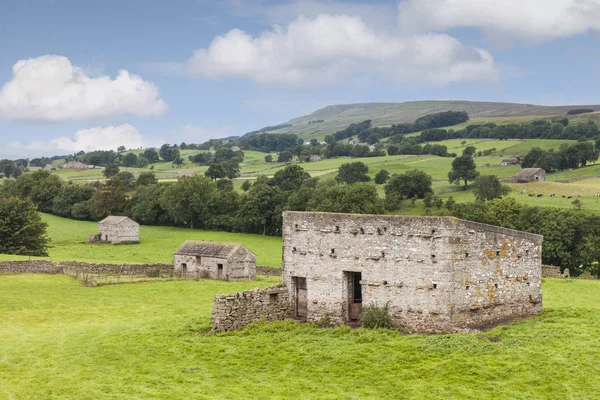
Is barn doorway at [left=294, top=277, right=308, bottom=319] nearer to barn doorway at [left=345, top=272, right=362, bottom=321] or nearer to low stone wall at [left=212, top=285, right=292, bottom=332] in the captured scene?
low stone wall at [left=212, top=285, right=292, bottom=332]

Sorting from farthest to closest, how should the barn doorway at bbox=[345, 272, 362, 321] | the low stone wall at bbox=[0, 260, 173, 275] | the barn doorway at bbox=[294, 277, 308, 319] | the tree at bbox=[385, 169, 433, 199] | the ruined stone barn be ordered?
the tree at bbox=[385, 169, 433, 199] < the low stone wall at bbox=[0, 260, 173, 275] < the barn doorway at bbox=[294, 277, 308, 319] < the barn doorway at bbox=[345, 272, 362, 321] < the ruined stone barn

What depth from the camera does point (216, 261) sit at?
5078cm

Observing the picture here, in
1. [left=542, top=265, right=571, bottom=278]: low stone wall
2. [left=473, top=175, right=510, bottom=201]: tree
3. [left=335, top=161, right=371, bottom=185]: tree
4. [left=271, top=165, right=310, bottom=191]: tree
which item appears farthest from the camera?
[left=335, top=161, right=371, bottom=185]: tree

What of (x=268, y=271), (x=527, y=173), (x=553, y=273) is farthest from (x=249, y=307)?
(x=527, y=173)

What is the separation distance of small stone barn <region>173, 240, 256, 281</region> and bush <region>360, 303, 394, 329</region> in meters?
27.7

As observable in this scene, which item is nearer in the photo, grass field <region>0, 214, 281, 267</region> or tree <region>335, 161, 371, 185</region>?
grass field <region>0, 214, 281, 267</region>

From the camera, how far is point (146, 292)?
41.1 meters

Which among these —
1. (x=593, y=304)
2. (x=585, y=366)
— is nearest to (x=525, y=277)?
(x=585, y=366)

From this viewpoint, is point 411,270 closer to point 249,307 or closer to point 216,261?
point 249,307

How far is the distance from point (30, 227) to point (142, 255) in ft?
39.4

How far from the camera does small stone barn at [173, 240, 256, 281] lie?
50312mm

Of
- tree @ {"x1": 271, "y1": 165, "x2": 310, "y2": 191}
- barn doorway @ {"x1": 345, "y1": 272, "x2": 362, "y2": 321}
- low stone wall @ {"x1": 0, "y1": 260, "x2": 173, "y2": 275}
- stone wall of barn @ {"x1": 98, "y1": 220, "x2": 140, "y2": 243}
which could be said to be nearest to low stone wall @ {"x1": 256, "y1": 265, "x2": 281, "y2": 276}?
low stone wall @ {"x1": 0, "y1": 260, "x2": 173, "y2": 275}

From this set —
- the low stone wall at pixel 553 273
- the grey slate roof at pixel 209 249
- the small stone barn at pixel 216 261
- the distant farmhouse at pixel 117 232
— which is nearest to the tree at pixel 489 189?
the low stone wall at pixel 553 273

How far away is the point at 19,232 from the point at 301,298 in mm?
50885
